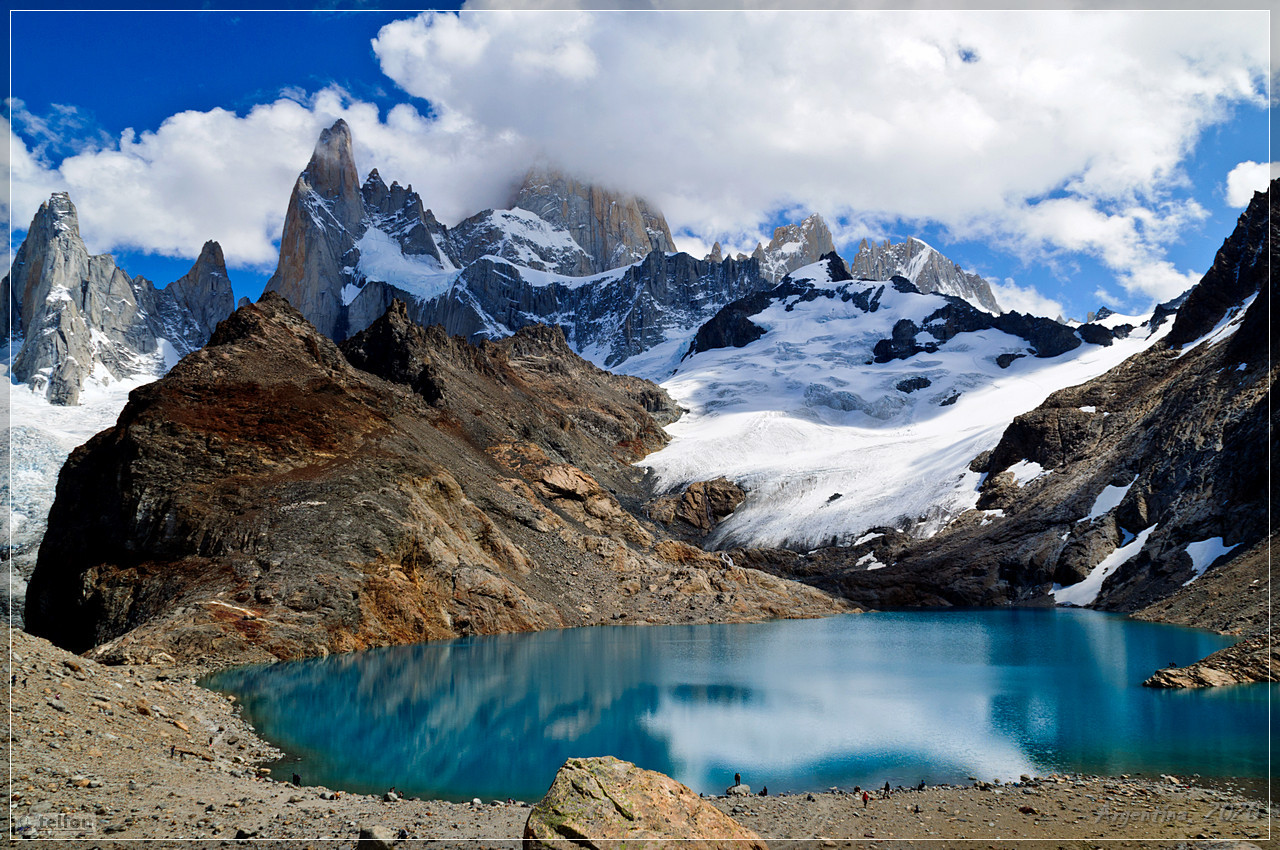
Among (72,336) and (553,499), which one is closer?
(553,499)

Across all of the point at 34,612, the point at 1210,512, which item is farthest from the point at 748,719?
the point at 1210,512

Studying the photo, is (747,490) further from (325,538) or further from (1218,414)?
(325,538)

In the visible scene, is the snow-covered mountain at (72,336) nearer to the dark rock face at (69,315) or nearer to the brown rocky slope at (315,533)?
the dark rock face at (69,315)

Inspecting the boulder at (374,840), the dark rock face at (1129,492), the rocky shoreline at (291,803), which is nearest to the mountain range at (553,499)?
the dark rock face at (1129,492)

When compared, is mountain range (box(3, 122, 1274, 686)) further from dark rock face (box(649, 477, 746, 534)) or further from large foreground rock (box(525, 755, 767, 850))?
large foreground rock (box(525, 755, 767, 850))

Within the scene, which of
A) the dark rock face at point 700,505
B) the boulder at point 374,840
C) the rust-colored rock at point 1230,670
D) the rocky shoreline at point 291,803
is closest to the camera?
the boulder at point 374,840

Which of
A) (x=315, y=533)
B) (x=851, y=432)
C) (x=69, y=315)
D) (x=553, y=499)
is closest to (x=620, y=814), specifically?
(x=315, y=533)

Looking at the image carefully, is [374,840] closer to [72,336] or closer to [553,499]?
[553,499]

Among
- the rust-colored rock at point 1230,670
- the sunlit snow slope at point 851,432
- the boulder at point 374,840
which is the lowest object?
the rust-colored rock at point 1230,670
